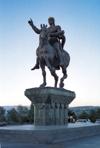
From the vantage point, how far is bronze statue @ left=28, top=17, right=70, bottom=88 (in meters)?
13.3

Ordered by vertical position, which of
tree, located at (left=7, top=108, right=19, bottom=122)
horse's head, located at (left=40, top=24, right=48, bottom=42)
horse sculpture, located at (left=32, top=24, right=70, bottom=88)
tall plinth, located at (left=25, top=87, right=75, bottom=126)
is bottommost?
tree, located at (left=7, top=108, right=19, bottom=122)

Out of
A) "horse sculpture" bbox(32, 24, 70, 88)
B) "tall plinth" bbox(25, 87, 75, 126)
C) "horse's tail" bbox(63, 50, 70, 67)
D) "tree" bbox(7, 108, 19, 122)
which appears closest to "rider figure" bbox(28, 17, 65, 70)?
"horse sculpture" bbox(32, 24, 70, 88)

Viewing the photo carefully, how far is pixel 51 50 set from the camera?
13586 millimetres

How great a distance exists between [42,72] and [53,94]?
7.10ft

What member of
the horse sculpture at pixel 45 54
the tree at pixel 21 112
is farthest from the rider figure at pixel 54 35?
the tree at pixel 21 112

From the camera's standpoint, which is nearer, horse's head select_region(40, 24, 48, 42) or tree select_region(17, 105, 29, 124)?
horse's head select_region(40, 24, 48, 42)

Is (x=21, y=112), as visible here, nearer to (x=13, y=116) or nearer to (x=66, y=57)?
(x=13, y=116)

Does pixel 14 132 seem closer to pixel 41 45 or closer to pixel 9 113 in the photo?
pixel 41 45

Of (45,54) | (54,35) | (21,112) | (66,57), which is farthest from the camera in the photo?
(21,112)

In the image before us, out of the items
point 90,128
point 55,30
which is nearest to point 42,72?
point 55,30

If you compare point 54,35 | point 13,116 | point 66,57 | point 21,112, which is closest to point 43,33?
point 54,35

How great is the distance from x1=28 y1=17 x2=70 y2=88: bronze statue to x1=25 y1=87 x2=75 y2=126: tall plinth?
1072 millimetres

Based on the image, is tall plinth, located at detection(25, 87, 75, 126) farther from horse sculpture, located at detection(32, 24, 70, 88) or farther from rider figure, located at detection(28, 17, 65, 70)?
rider figure, located at detection(28, 17, 65, 70)

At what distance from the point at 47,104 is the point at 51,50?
147 inches
